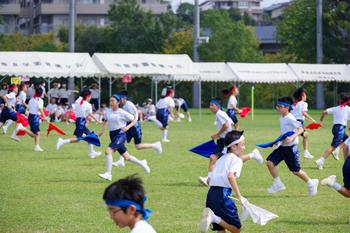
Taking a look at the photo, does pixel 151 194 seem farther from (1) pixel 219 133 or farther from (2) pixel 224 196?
(2) pixel 224 196

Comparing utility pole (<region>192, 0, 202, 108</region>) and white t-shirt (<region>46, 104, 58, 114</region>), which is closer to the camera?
white t-shirt (<region>46, 104, 58, 114</region>)

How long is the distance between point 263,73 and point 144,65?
32.8 feet

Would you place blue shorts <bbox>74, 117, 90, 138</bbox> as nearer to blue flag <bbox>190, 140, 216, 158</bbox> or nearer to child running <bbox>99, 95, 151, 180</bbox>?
child running <bbox>99, 95, 151, 180</bbox>

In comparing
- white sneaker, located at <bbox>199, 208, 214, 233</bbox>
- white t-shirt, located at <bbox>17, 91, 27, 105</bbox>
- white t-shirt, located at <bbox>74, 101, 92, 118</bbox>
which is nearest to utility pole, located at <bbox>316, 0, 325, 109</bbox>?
white t-shirt, located at <bbox>17, 91, 27, 105</bbox>

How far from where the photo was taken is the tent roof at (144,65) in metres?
44.2

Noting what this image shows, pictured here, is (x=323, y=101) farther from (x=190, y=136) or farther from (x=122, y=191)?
(x=122, y=191)

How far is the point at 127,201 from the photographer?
570 centimetres

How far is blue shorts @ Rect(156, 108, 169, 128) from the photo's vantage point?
30217 mm

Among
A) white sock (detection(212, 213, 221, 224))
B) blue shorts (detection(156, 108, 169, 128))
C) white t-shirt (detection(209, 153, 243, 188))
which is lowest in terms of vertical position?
white sock (detection(212, 213, 221, 224))

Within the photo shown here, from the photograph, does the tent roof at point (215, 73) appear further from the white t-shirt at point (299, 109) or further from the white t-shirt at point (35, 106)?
the white t-shirt at point (299, 109)

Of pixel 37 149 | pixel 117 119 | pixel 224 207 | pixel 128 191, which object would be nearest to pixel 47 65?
pixel 37 149

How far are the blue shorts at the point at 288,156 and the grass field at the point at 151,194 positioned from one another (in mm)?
535

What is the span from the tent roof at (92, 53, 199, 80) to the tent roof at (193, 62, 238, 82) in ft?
10.8

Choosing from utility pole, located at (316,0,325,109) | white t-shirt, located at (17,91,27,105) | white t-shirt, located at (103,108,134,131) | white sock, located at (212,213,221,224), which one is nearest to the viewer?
white sock, located at (212,213,221,224)
